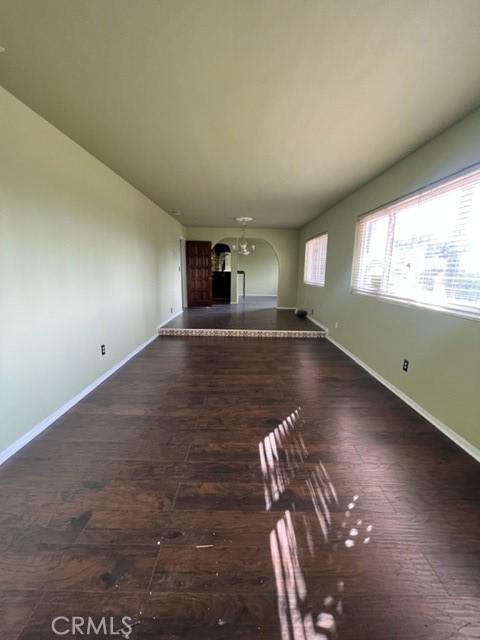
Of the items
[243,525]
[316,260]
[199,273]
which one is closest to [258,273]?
[199,273]

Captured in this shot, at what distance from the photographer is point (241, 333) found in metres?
5.12

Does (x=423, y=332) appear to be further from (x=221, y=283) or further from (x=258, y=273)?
(x=258, y=273)

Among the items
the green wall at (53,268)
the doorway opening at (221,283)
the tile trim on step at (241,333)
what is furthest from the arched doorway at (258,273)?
the green wall at (53,268)

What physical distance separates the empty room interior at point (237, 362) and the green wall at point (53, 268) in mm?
20

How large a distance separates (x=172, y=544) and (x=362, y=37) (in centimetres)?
267

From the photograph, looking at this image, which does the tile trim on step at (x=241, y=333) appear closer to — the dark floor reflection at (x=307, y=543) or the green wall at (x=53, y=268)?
the green wall at (x=53, y=268)

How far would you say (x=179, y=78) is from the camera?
1.61 m

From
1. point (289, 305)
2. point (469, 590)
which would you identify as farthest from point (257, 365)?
point (289, 305)

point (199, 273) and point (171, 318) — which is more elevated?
point (199, 273)

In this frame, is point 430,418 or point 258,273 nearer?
point 430,418

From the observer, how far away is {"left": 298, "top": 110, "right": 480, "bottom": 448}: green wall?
1950 mm

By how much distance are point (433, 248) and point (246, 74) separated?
207cm

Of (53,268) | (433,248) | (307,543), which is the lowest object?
(307,543)

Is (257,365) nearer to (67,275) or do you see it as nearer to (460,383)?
(460,383)
